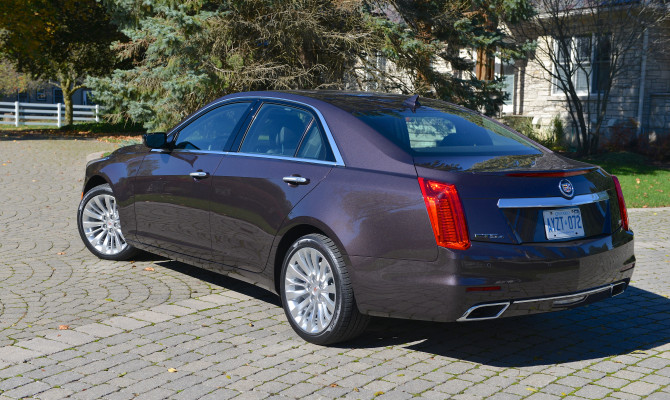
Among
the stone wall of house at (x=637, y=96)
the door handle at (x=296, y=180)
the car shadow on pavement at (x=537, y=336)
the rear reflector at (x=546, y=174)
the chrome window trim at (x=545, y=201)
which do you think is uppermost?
the stone wall of house at (x=637, y=96)

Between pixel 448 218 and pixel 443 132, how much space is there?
3.67 ft

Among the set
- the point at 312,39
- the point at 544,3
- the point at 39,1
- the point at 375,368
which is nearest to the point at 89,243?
the point at 375,368

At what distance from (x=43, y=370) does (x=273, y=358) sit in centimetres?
136

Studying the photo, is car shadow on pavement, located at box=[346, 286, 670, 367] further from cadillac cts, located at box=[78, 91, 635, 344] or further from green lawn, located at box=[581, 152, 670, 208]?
green lawn, located at box=[581, 152, 670, 208]

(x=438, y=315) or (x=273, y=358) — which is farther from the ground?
(x=438, y=315)

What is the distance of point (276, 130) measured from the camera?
6.00 meters

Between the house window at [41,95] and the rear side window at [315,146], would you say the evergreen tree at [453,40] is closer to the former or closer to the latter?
the rear side window at [315,146]

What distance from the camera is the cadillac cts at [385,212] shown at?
15.5ft

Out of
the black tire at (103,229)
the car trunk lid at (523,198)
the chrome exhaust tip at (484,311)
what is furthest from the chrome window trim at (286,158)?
the black tire at (103,229)

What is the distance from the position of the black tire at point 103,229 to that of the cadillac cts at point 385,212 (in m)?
1.20

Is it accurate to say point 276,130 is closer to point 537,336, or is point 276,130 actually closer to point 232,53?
point 537,336

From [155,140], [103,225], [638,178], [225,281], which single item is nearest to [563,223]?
[225,281]

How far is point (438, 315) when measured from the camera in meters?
4.79

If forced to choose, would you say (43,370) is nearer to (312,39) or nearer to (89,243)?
(89,243)
